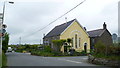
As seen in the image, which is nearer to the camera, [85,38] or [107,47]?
[107,47]

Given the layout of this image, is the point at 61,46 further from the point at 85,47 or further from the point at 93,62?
the point at 93,62

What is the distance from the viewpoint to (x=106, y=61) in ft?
52.0

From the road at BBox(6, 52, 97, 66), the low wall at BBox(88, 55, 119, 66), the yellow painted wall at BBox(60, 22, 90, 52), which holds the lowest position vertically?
the road at BBox(6, 52, 97, 66)

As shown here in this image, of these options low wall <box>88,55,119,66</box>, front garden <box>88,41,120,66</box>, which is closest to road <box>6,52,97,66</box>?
low wall <box>88,55,119,66</box>

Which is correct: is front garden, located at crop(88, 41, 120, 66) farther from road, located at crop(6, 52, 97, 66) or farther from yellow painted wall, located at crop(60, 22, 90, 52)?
yellow painted wall, located at crop(60, 22, 90, 52)

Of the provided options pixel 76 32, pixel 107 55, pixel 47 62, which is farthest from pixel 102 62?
pixel 76 32

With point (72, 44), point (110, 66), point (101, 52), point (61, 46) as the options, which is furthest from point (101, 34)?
point (110, 66)

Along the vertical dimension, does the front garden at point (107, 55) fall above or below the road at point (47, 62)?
above

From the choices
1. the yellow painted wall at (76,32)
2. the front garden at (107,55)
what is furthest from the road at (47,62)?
the yellow painted wall at (76,32)

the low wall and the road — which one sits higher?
the low wall

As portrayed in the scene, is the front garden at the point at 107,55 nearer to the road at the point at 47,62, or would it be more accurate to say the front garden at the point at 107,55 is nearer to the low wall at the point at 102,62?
the low wall at the point at 102,62

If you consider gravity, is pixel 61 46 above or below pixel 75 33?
below

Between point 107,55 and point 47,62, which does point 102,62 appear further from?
point 47,62

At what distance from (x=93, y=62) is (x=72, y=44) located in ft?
82.1
